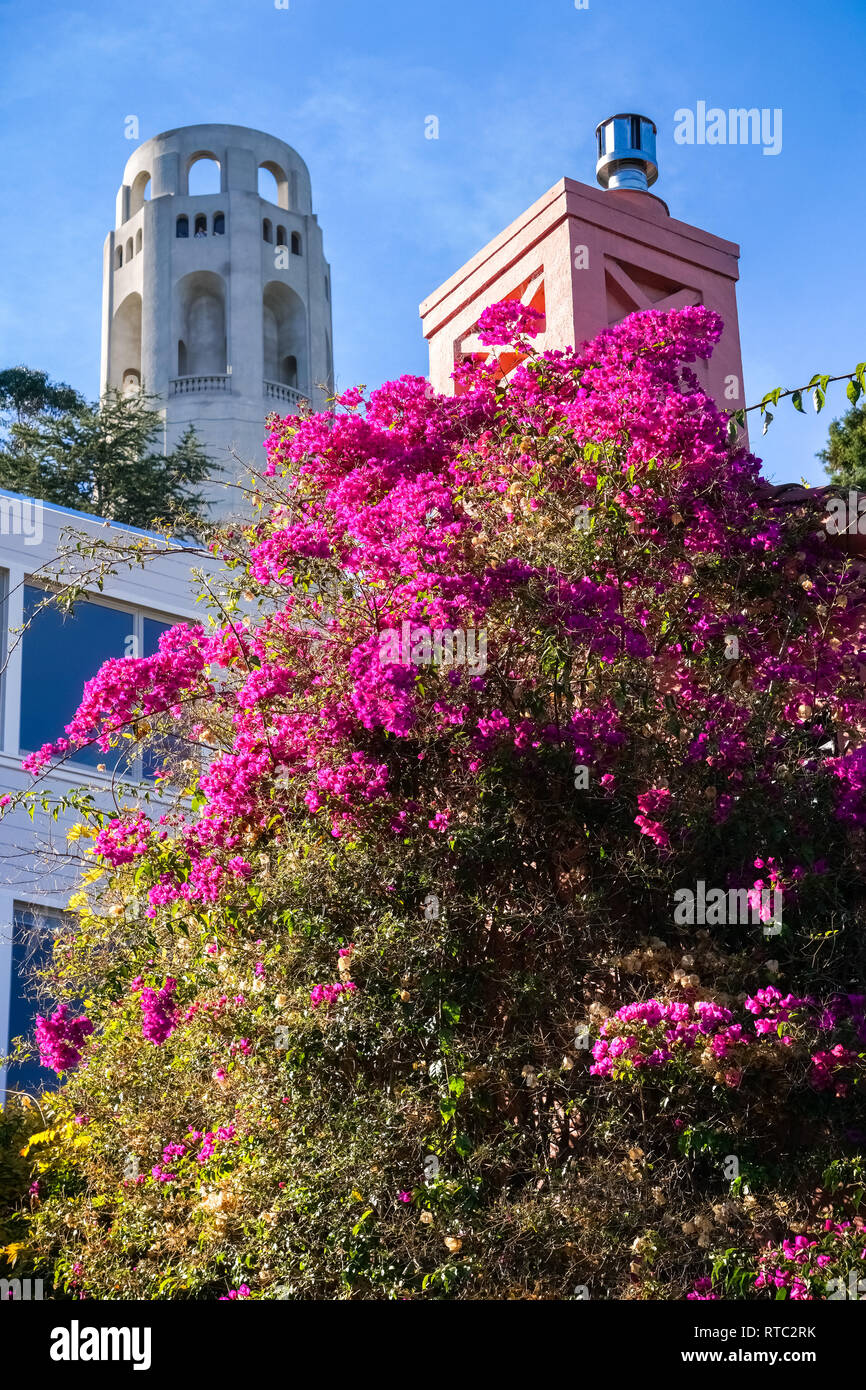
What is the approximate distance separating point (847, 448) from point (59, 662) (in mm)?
13492

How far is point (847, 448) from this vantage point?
21.5 meters

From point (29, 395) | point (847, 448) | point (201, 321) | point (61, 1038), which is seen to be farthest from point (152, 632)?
point (201, 321)

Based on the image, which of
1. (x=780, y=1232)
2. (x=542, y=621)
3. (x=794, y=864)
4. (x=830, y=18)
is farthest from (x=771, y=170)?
(x=780, y=1232)

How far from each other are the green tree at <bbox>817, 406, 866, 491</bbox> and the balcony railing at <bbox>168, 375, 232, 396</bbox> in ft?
Result: 85.0

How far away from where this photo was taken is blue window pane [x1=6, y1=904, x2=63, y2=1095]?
10625 mm

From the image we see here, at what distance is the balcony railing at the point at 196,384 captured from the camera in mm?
44531

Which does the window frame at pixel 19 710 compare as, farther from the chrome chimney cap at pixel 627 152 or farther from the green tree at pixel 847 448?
the green tree at pixel 847 448

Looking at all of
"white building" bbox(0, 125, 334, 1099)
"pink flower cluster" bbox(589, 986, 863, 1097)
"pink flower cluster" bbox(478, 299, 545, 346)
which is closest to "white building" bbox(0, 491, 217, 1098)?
"pink flower cluster" bbox(478, 299, 545, 346)

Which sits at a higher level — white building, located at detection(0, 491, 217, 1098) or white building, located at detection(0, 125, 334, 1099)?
white building, located at detection(0, 125, 334, 1099)

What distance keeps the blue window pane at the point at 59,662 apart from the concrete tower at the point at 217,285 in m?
32.5

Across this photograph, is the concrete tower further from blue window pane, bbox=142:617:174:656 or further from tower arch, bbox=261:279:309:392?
blue window pane, bbox=142:617:174:656

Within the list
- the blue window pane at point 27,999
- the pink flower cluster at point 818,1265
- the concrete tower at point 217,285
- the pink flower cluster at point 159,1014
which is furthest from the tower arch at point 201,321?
the pink flower cluster at point 818,1265

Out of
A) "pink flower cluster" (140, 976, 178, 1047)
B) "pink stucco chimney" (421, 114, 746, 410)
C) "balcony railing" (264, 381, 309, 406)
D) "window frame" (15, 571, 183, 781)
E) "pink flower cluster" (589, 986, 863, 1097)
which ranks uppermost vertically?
"balcony railing" (264, 381, 309, 406)

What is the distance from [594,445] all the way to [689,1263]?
3212 mm
